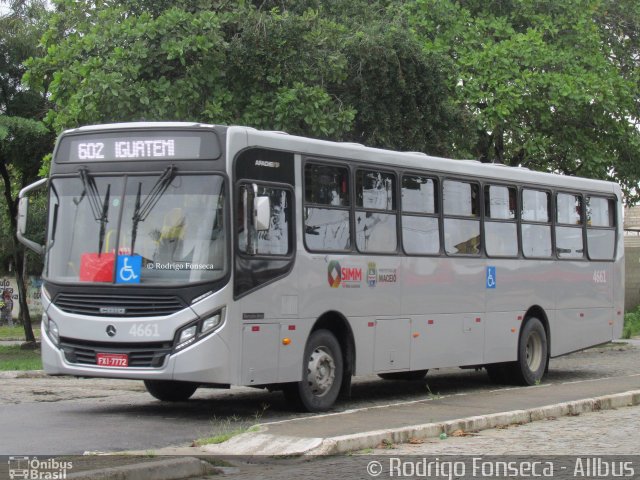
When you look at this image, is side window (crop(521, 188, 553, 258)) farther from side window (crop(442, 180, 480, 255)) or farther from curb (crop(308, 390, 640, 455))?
curb (crop(308, 390, 640, 455))

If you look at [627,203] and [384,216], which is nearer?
[384,216]

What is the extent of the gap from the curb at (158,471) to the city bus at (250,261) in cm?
287

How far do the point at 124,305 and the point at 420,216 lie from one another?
16.0ft

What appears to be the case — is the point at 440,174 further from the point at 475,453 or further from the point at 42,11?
the point at 42,11

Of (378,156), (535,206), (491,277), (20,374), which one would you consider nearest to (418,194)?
(378,156)

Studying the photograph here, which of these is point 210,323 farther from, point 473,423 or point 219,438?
point 473,423

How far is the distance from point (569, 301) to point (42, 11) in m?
15.5

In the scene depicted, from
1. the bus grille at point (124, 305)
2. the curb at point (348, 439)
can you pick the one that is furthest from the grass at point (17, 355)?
the curb at point (348, 439)

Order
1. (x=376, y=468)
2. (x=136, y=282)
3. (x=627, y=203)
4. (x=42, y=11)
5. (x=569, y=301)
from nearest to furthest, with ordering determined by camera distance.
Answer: (x=376, y=468) < (x=136, y=282) < (x=569, y=301) < (x=42, y=11) < (x=627, y=203)

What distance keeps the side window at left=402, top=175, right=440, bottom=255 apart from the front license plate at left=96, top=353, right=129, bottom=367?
450cm

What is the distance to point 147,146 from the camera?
12258 millimetres

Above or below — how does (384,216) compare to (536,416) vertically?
above

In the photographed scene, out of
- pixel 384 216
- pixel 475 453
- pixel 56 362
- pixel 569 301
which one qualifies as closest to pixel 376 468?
pixel 475 453

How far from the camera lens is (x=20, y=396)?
14.7m
